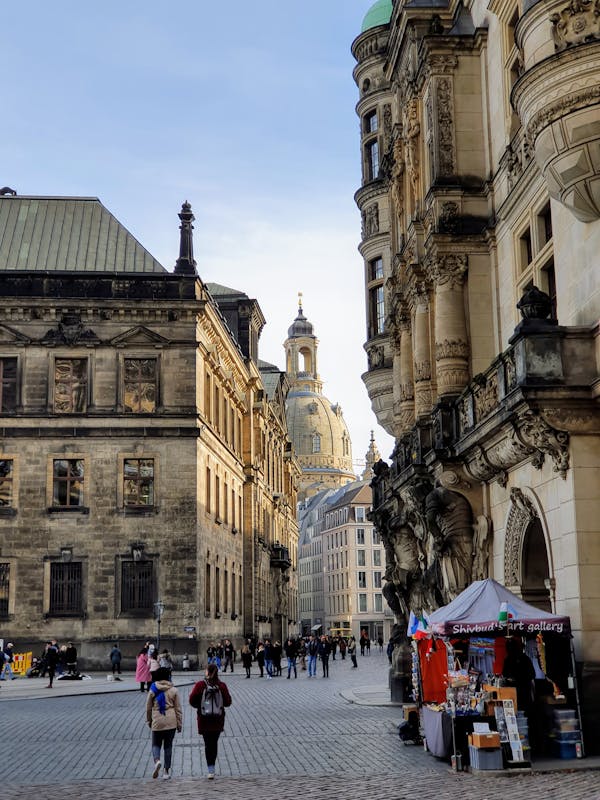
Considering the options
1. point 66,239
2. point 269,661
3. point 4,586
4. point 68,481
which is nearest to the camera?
point 269,661

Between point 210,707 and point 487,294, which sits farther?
point 487,294

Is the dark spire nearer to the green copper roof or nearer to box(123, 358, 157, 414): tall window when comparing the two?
box(123, 358, 157, 414): tall window

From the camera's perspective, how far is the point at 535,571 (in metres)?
21.2

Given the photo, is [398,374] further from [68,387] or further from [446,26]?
[68,387]

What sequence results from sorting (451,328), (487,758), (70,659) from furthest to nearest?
(70,659), (451,328), (487,758)

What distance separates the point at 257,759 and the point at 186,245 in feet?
130

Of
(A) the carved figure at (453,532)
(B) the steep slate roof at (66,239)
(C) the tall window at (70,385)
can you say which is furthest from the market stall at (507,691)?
(B) the steep slate roof at (66,239)

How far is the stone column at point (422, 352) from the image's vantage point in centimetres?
2898

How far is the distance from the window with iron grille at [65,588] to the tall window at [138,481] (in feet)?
12.1

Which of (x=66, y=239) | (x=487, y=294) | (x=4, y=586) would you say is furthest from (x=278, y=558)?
(x=487, y=294)

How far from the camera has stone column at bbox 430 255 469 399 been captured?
2611cm

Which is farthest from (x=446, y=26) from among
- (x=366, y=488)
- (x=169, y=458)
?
(x=366, y=488)

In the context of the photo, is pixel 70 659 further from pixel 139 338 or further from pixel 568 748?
pixel 568 748

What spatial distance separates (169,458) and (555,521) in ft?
116
